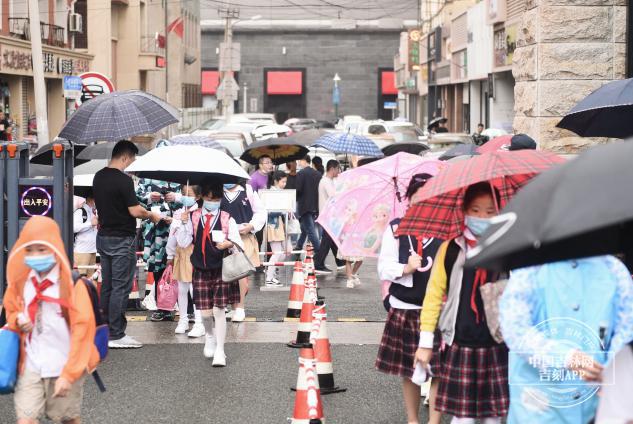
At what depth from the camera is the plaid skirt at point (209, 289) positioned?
422 inches

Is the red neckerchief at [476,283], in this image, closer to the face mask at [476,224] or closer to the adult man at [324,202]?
the face mask at [476,224]

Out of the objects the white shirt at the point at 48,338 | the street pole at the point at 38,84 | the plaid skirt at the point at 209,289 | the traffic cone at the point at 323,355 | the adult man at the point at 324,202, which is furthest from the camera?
the street pole at the point at 38,84

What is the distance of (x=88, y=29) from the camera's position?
4612 cm

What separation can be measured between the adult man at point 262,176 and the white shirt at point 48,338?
1207cm

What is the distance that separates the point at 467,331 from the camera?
6.46 m

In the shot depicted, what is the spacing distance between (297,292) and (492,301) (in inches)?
279

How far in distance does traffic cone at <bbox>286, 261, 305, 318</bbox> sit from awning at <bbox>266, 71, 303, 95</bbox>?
7784 centimetres

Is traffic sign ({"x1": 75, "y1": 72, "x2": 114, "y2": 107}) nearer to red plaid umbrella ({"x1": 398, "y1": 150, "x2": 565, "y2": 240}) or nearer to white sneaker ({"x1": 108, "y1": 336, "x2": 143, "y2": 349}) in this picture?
white sneaker ({"x1": 108, "y1": 336, "x2": 143, "y2": 349})

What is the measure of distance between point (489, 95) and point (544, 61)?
26.5m

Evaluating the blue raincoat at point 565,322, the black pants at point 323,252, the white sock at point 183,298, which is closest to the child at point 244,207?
the white sock at point 183,298

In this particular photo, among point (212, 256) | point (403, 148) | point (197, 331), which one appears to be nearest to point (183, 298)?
point (197, 331)

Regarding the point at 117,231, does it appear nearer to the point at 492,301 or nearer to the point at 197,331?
the point at 197,331

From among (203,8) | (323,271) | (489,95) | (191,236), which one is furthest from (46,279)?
(203,8)

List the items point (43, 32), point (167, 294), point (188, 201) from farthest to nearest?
point (43, 32)
point (167, 294)
point (188, 201)
